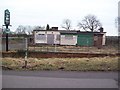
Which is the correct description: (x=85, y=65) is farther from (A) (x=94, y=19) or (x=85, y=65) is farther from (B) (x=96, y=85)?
(A) (x=94, y=19)

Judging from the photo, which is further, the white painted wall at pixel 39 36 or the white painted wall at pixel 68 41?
the white painted wall at pixel 39 36

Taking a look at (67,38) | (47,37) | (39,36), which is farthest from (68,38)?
(39,36)

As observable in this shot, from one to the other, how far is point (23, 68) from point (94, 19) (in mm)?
99262

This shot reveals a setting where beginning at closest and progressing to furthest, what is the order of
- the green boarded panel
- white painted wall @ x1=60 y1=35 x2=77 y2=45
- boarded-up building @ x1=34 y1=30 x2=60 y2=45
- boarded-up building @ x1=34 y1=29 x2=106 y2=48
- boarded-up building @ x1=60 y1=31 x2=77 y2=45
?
the green boarded panel < boarded-up building @ x1=34 y1=29 x2=106 y2=48 < white painted wall @ x1=60 y1=35 x2=77 y2=45 < boarded-up building @ x1=60 y1=31 x2=77 y2=45 < boarded-up building @ x1=34 y1=30 x2=60 y2=45

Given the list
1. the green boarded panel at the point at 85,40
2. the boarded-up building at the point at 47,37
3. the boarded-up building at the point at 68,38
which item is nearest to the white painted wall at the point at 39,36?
the boarded-up building at the point at 47,37

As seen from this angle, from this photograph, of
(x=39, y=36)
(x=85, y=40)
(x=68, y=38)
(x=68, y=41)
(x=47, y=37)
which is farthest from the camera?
(x=39, y=36)

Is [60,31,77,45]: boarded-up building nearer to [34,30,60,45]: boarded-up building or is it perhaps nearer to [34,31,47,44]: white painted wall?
[34,30,60,45]: boarded-up building

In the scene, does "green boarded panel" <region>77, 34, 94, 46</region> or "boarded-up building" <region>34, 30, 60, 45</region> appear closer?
"green boarded panel" <region>77, 34, 94, 46</region>

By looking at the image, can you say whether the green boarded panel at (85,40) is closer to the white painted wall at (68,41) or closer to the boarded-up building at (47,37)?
the white painted wall at (68,41)

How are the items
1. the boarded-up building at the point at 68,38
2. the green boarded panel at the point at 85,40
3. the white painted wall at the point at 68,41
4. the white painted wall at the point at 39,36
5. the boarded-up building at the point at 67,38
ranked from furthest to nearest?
the white painted wall at the point at 39,36, the boarded-up building at the point at 68,38, the white painted wall at the point at 68,41, the boarded-up building at the point at 67,38, the green boarded panel at the point at 85,40

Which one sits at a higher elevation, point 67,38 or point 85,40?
point 67,38

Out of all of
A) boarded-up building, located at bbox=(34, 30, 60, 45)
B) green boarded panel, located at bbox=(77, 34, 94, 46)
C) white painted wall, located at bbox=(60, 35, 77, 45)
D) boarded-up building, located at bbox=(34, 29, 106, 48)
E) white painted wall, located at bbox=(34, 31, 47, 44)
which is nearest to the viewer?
green boarded panel, located at bbox=(77, 34, 94, 46)

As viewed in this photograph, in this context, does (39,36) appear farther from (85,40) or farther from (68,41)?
(85,40)

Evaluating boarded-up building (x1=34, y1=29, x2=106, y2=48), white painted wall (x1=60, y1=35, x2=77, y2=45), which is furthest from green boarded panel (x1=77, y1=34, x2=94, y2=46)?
white painted wall (x1=60, y1=35, x2=77, y2=45)
